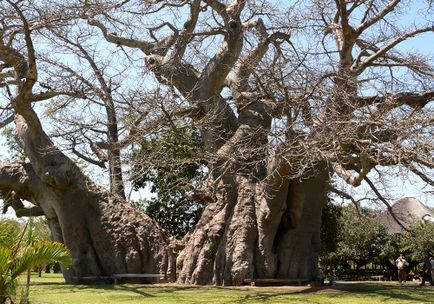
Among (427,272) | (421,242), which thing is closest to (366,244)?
(421,242)

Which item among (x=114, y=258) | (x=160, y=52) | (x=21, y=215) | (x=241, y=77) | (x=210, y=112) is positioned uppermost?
(x=160, y=52)

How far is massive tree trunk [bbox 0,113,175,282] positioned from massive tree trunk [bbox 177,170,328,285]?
1.53 m

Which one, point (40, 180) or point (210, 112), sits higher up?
point (210, 112)

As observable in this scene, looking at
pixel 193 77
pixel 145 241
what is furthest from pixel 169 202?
pixel 193 77

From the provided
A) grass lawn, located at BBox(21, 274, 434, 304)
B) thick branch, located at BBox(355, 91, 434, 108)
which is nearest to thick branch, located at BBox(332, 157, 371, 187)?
thick branch, located at BBox(355, 91, 434, 108)

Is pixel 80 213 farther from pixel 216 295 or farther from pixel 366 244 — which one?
pixel 366 244

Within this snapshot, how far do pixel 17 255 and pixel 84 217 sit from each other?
10.7 metres

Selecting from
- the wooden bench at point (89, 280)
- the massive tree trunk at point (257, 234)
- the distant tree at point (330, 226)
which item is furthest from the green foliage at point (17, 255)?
the distant tree at point (330, 226)

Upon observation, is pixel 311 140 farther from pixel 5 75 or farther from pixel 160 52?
pixel 5 75

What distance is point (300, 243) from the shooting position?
17297 mm

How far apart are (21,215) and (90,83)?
480 cm

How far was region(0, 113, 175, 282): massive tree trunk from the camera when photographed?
18.5 metres

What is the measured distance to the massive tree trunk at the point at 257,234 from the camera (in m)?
16.8

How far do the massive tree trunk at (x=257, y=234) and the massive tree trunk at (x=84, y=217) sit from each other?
153 cm
